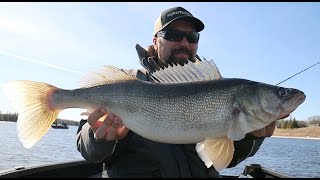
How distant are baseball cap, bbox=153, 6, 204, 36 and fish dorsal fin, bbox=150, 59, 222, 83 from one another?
1.06 meters

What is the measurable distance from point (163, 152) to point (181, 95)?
0.68 metres

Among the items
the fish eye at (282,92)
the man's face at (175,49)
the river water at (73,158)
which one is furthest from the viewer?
the river water at (73,158)

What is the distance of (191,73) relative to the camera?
3.40 meters

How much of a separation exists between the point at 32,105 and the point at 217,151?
178 cm

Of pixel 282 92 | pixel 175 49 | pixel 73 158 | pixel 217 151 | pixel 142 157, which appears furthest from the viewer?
pixel 73 158

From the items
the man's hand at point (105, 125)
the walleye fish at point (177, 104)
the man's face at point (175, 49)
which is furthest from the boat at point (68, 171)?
the man's face at point (175, 49)

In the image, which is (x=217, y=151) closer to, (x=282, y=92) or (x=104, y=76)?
(x=282, y=92)

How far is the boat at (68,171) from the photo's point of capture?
15.8 ft

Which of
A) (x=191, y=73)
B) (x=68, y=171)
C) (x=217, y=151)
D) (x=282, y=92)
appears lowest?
(x=68, y=171)

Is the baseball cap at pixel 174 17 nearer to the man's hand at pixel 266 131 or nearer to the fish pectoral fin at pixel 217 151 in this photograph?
the man's hand at pixel 266 131

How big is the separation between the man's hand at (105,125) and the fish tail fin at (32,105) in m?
0.39

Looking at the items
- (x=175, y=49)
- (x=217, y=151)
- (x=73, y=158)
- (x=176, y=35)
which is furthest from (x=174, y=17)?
(x=73, y=158)

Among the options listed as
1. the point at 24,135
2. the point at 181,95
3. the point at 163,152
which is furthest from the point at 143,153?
the point at 24,135

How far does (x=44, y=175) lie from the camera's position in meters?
5.29
